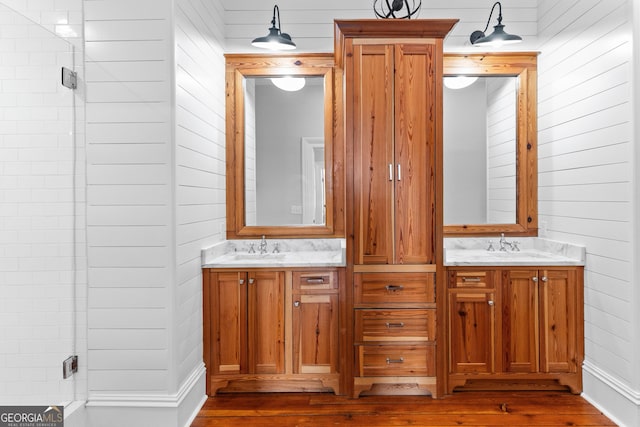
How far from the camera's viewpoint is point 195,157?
2.63 meters

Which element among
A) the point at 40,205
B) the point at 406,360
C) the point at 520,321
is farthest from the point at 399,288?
the point at 40,205

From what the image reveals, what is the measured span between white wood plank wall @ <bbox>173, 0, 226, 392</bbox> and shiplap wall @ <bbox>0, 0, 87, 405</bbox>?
0.53 meters

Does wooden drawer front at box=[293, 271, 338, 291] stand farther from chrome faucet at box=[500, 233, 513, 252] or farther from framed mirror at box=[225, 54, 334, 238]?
chrome faucet at box=[500, 233, 513, 252]

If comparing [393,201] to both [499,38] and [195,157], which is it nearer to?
[195,157]

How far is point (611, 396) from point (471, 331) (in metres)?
0.84

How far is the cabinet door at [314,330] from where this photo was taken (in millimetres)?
2785

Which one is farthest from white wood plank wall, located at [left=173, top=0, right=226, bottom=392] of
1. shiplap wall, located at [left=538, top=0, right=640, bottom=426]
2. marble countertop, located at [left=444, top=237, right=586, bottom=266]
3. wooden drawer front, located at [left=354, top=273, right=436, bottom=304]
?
shiplap wall, located at [left=538, top=0, right=640, bottom=426]

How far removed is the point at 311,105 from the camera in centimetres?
331

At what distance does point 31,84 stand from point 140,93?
541mm

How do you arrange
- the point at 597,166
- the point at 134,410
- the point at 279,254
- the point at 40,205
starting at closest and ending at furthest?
the point at 40,205 → the point at 134,410 → the point at 597,166 → the point at 279,254

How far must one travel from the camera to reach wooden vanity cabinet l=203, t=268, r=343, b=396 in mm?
2775

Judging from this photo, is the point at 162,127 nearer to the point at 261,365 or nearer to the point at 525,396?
the point at 261,365

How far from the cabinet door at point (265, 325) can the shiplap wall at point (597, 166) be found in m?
2.02

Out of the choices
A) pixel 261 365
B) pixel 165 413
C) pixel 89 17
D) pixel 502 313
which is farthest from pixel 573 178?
pixel 89 17
